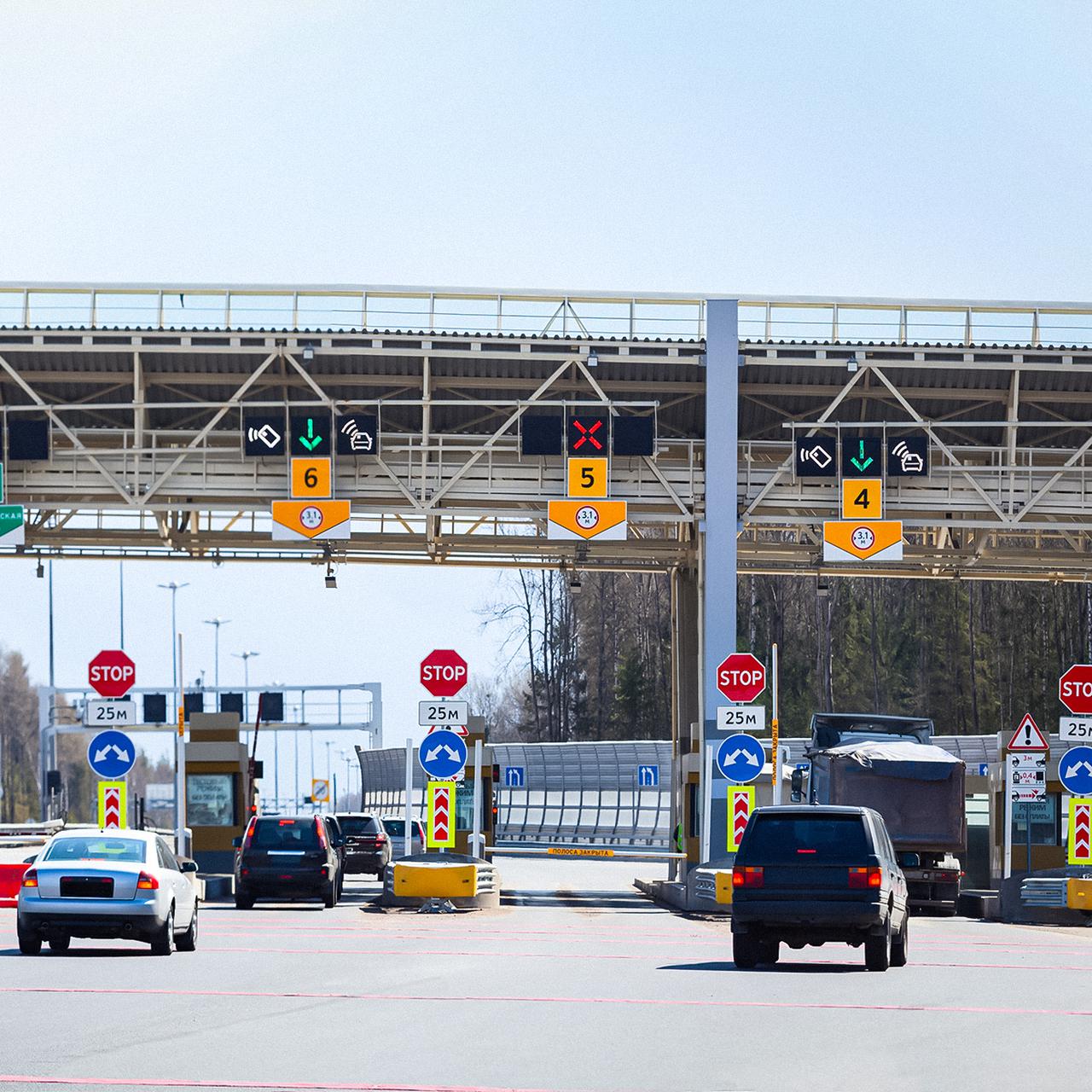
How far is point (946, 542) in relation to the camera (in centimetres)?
4350

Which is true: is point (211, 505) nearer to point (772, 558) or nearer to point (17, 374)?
point (17, 374)

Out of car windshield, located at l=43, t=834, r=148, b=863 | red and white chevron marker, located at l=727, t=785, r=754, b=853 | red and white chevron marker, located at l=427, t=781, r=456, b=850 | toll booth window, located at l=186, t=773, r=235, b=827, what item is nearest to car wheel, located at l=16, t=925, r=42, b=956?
car windshield, located at l=43, t=834, r=148, b=863

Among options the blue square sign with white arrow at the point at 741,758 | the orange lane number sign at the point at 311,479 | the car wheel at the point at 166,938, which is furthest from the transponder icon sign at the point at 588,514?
the car wheel at the point at 166,938

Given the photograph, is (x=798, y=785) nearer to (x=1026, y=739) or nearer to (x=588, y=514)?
(x=588, y=514)

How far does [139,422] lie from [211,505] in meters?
2.11

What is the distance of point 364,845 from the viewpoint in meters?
48.3

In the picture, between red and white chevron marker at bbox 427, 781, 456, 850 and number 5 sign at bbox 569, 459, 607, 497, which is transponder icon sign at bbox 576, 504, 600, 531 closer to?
number 5 sign at bbox 569, 459, 607, 497

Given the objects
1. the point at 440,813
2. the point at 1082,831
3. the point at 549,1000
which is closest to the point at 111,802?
the point at 440,813

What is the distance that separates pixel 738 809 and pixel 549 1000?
16226 mm

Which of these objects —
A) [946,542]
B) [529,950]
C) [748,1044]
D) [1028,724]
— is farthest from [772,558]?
[748,1044]

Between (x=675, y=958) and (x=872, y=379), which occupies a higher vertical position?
(x=872, y=379)

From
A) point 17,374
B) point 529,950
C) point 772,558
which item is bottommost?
point 529,950

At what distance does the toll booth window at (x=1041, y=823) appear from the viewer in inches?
1778

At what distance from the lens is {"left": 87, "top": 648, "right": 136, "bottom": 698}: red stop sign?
3186 cm
